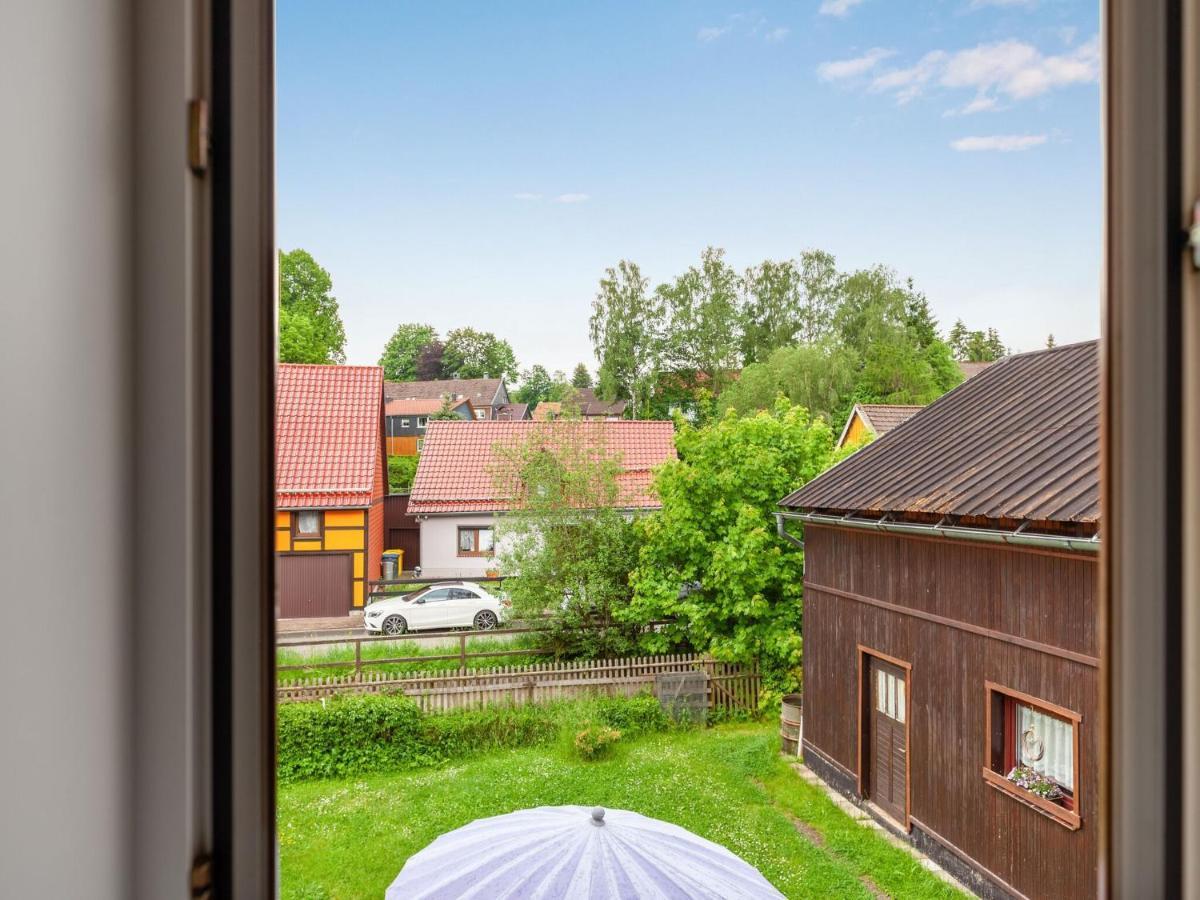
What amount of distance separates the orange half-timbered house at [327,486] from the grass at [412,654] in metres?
0.87

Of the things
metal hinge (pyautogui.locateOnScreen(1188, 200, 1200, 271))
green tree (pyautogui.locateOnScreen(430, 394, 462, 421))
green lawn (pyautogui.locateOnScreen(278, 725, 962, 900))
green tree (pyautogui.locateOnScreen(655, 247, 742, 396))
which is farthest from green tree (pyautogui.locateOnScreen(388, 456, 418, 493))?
metal hinge (pyautogui.locateOnScreen(1188, 200, 1200, 271))

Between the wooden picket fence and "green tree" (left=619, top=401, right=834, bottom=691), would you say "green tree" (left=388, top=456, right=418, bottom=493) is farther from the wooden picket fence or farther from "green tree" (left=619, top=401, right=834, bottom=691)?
"green tree" (left=619, top=401, right=834, bottom=691)

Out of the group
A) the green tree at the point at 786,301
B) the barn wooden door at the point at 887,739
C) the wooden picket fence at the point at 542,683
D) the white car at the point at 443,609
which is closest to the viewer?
the barn wooden door at the point at 887,739

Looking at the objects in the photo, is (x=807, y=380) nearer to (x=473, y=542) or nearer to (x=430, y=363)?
(x=473, y=542)

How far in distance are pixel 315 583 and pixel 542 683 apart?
113 inches

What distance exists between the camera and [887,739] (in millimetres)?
4418

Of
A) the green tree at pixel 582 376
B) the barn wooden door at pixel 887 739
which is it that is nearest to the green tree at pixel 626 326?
the green tree at pixel 582 376

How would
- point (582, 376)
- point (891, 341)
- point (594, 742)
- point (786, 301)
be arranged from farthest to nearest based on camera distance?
point (582, 376) → point (786, 301) → point (891, 341) → point (594, 742)

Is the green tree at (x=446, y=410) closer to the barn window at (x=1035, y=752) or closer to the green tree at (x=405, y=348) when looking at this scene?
the green tree at (x=405, y=348)

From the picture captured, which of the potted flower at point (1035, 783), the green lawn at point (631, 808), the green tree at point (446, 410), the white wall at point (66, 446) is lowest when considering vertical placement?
the green lawn at point (631, 808)

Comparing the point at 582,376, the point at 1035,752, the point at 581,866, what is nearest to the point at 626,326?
the point at 582,376

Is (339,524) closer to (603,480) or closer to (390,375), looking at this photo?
(603,480)

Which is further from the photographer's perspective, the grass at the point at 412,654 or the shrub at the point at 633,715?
the grass at the point at 412,654

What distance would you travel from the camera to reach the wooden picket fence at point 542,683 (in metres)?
5.78
